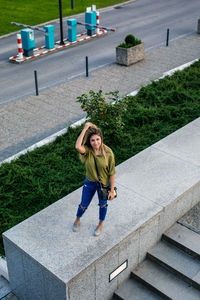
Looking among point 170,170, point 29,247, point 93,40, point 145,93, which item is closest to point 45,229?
point 29,247

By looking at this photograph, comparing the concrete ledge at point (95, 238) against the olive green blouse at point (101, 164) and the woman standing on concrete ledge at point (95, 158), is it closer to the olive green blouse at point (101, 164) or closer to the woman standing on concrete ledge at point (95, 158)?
the woman standing on concrete ledge at point (95, 158)

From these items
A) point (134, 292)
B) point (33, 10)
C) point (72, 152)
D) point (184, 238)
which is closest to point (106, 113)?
point (72, 152)

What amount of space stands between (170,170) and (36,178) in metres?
2.98

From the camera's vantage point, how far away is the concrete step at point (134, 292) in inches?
251

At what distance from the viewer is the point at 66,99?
43.9 ft

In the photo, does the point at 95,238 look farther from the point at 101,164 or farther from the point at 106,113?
the point at 106,113

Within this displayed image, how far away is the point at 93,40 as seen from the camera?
20.1m

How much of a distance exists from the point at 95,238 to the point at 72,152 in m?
3.90

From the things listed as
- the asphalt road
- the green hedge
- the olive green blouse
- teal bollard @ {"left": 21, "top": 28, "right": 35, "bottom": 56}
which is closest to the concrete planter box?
the asphalt road

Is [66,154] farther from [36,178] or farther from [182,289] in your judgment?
[182,289]

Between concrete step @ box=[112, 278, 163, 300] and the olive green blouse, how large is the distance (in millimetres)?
1855

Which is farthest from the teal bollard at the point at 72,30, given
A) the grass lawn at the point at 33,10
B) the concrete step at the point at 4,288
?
the concrete step at the point at 4,288

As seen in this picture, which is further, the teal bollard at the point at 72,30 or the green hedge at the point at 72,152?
the teal bollard at the point at 72,30

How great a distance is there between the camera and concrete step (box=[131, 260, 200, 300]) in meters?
6.27
